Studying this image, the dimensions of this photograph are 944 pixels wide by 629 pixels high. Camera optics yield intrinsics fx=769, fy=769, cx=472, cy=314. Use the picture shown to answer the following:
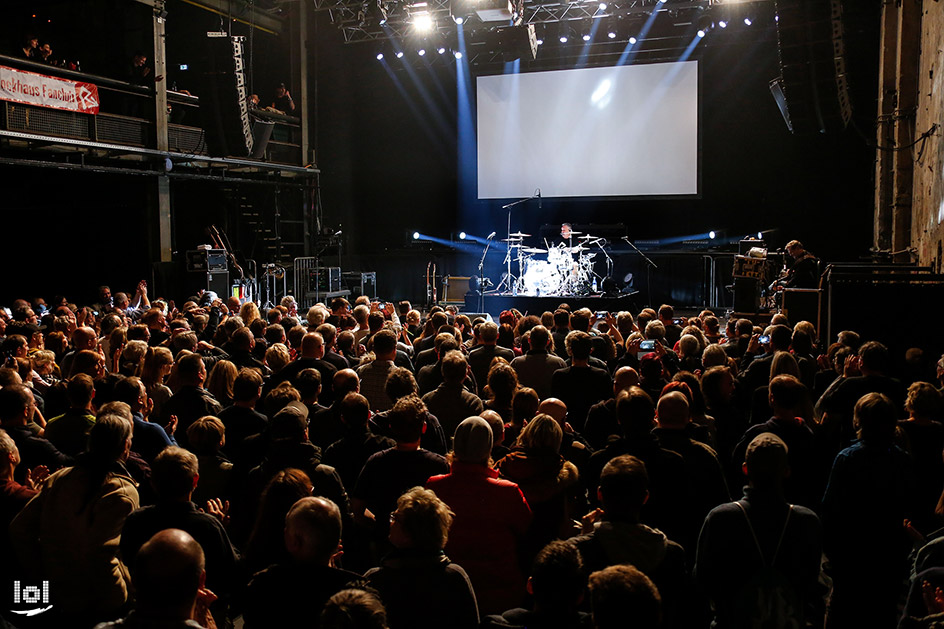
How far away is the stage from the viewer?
1473 centimetres

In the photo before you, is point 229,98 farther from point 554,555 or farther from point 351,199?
point 554,555

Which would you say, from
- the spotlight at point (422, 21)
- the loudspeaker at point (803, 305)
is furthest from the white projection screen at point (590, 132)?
the loudspeaker at point (803, 305)

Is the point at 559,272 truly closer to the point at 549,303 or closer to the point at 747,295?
the point at 549,303

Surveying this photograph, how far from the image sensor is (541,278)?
1550 centimetres

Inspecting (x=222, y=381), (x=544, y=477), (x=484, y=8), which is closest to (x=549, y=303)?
(x=484, y=8)

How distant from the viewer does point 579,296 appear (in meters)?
15.3

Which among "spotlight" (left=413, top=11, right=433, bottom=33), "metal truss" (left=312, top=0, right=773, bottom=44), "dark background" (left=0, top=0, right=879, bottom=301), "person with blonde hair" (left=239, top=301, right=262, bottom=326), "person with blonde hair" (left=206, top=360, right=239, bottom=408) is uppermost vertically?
"metal truss" (left=312, top=0, right=773, bottom=44)

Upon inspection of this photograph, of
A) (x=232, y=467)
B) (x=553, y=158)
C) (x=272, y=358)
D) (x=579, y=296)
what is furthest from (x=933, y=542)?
(x=553, y=158)

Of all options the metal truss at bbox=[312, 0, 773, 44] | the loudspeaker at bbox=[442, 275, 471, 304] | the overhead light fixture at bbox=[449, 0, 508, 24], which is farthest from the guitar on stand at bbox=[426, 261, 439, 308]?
the overhead light fixture at bbox=[449, 0, 508, 24]

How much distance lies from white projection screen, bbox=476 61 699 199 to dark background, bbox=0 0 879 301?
0.48m

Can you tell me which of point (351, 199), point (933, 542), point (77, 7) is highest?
point (77, 7)

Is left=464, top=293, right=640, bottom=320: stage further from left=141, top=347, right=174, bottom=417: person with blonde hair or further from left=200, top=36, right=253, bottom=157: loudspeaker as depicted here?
left=141, top=347, right=174, bottom=417: person with blonde hair

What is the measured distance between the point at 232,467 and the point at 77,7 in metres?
15.9

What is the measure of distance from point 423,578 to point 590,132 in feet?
53.7
